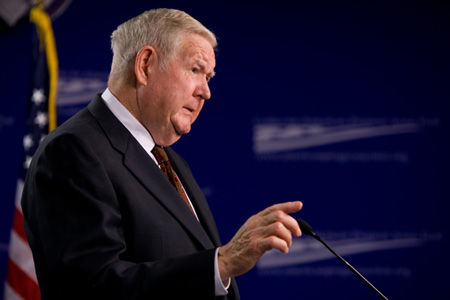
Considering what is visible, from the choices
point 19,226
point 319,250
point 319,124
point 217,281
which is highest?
point 217,281

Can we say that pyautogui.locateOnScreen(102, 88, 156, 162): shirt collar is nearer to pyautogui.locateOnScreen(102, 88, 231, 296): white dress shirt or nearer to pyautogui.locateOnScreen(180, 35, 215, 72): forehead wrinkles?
pyautogui.locateOnScreen(102, 88, 231, 296): white dress shirt

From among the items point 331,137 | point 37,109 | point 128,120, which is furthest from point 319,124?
point 128,120

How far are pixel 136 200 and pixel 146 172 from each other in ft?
0.38

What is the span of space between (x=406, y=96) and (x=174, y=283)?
320 cm

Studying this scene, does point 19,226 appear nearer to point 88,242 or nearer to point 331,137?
point 88,242

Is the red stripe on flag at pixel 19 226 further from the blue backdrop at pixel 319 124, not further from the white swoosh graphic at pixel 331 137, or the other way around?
the white swoosh graphic at pixel 331 137

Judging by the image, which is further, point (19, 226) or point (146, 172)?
point (19, 226)

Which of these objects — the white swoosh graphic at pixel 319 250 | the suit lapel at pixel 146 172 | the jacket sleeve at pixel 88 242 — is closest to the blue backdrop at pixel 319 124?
the white swoosh graphic at pixel 319 250

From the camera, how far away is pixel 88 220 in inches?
41.4

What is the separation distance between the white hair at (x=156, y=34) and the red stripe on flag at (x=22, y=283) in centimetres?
194

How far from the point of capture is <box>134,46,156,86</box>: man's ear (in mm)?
1389

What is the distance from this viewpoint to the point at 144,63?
4.60 ft

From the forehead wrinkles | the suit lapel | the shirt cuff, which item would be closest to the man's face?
the forehead wrinkles

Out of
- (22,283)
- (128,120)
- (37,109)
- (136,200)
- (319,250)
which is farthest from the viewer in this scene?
(319,250)
